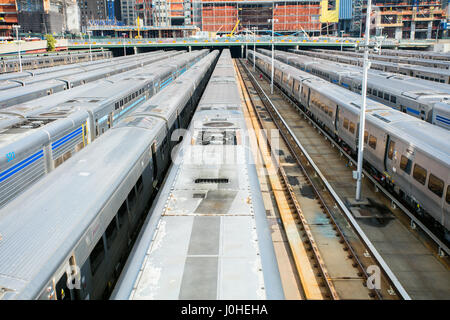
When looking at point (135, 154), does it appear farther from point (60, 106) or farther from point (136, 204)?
point (60, 106)

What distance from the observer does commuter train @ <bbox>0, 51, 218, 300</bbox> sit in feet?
21.7

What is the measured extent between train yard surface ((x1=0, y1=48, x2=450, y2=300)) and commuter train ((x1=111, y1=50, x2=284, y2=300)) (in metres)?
0.04

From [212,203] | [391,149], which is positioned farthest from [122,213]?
[391,149]

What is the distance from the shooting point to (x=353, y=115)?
2178 centimetres

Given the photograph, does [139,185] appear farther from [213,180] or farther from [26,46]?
[26,46]

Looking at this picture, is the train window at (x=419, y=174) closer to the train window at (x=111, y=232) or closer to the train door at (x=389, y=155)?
the train door at (x=389, y=155)

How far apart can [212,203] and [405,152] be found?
991 centimetres

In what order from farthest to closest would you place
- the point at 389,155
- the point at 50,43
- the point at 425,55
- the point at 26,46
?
the point at 50,43 → the point at 26,46 → the point at 425,55 → the point at 389,155

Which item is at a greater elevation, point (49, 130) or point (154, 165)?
point (49, 130)

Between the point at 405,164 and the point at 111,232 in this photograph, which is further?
the point at 405,164

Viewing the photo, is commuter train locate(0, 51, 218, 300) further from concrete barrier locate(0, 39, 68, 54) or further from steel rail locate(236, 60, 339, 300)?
concrete barrier locate(0, 39, 68, 54)

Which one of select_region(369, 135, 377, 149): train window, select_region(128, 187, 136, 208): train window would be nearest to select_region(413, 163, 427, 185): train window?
select_region(369, 135, 377, 149): train window

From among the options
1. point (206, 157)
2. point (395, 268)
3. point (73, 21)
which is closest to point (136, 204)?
point (206, 157)

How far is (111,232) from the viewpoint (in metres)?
9.91
